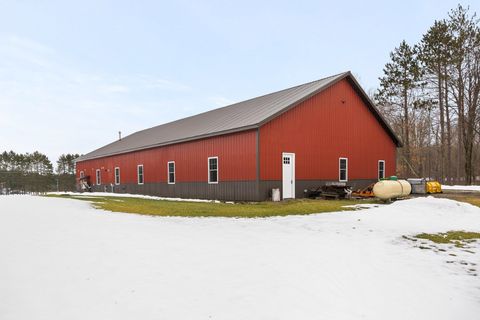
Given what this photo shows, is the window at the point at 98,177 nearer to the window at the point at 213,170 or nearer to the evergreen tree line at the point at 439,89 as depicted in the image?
the window at the point at 213,170

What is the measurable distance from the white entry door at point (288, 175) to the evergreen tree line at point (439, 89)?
18427 millimetres

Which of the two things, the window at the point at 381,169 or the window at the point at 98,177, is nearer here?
the window at the point at 381,169

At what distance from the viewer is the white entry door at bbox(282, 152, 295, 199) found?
1821 centimetres

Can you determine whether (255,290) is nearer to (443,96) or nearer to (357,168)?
(357,168)

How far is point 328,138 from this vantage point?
20531 mm

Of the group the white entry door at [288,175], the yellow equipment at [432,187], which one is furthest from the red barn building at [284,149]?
the yellow equipment at [432,187]

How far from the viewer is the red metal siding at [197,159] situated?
1773 cm

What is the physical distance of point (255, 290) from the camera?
4508 mm

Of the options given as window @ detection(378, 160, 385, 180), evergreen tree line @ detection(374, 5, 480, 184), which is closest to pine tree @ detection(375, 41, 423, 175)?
evergreen tree line @ detection(374, 5, 480, 184)

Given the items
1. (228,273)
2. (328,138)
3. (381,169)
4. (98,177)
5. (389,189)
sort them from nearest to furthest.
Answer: (228,273)
(389,189)
(328,138)
(381,169)
(98,177)

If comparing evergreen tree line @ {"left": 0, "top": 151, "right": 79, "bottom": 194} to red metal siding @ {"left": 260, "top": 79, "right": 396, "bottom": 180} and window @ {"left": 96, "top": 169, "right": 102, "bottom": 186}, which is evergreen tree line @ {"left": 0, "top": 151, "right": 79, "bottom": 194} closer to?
window @ {"left": 96, "top": 169, "right": 102, "bottom": 186}

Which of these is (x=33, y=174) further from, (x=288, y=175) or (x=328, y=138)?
(x=328, y=138)

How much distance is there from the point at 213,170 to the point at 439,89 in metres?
28.8

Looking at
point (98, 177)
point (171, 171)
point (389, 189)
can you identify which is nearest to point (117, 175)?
point (98, 177)
